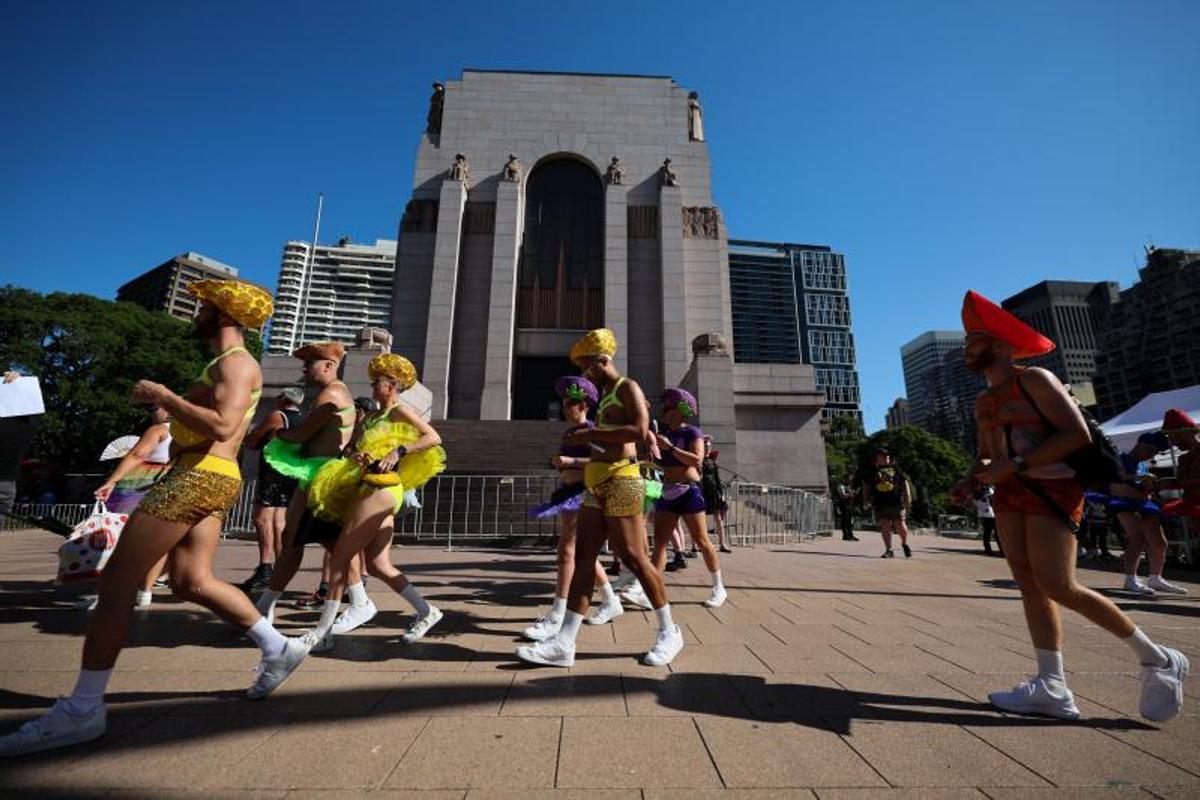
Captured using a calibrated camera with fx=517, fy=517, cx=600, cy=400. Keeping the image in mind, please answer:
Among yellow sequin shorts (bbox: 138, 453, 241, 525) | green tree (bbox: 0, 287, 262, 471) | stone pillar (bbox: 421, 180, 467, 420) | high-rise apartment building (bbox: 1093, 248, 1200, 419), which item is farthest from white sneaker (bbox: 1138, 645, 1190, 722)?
high-rise apartment building (bbox: 1093, 248, 1200, 419)

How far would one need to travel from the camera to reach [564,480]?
15.7ft

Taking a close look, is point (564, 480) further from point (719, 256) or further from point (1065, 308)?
point (1065, 308)

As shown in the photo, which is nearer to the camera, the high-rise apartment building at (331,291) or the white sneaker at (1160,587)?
the white sneaker at (1160,587)

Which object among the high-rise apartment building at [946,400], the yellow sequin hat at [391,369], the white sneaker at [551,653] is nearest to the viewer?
the white sneaker at [551,653]

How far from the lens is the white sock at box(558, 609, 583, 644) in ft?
→ 10.4

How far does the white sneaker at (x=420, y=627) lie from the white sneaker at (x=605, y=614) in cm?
123

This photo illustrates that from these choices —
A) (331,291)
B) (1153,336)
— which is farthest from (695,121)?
(331,291)

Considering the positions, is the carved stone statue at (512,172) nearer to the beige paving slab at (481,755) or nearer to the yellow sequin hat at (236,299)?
the yellow sequin hat at (236,299)

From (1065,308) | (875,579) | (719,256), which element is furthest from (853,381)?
(875,579)

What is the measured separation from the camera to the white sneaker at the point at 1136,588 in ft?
20.3

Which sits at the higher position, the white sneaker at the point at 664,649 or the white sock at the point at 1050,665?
the white sock at the point at 1050,665

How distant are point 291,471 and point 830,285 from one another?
135 meters

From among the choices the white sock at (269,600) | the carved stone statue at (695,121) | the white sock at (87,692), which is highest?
the carved stone statue at (695,121)

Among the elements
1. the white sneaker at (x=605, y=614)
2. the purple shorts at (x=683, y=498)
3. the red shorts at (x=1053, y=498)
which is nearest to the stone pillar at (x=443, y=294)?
the purple shorts at (x=683, y=498)
